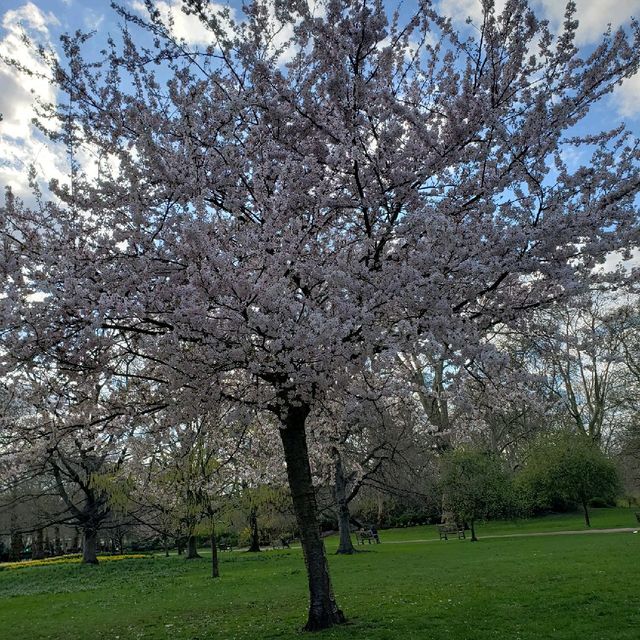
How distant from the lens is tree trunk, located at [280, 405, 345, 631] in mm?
7441

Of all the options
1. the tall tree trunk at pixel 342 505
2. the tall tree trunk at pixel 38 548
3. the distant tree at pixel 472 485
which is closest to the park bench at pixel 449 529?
the distant tree at pixel 472 485

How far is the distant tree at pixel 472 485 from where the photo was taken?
22203 mm

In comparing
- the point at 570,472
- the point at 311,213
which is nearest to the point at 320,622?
the point at 311,213

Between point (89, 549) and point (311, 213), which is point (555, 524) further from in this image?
point (311, 213)

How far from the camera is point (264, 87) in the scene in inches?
281

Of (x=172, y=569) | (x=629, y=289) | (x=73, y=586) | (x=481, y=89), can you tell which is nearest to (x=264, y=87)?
(x=481, y=89)

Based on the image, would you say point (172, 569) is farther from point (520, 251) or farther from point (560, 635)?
point (520, 251)

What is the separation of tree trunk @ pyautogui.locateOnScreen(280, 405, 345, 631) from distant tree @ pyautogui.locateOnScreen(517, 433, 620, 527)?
772 inches

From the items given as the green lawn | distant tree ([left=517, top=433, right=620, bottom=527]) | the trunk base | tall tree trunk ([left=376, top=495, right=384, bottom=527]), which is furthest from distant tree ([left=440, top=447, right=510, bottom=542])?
the trunk base

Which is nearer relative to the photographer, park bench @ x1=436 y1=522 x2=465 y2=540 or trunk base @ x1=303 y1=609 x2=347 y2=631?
trunk base @ x1=303 y1=609 x2=347 y2=631

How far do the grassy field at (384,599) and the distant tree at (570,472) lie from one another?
582 centimetres

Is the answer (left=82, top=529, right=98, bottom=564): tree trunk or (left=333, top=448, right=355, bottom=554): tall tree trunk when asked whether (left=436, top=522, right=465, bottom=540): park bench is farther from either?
(left=82, top=529, right=98, bottom=564): tree trunk

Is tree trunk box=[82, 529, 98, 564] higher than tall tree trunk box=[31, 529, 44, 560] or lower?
higher

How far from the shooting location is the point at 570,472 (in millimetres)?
23984
